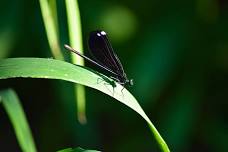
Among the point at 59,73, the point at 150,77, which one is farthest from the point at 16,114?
the point at 150,77

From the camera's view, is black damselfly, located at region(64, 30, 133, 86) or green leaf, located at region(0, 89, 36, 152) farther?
black damselfly, located at region(64, 30, 133, 86)

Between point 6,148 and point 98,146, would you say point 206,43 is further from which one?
point 6,148

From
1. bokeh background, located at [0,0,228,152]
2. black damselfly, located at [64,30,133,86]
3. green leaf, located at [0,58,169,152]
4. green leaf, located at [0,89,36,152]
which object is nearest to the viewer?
green leaf, located at [0,58,169,152]

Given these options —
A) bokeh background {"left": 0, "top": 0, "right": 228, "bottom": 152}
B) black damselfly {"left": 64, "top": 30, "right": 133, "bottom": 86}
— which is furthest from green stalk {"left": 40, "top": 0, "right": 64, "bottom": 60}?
bokeh background {"left": 0, "top": 0, "right": 228, "bottom": 152}

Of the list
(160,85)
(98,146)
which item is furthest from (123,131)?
(160,85)

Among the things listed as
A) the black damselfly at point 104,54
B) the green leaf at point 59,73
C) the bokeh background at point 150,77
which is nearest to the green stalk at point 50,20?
the black damselfly at point 104,54

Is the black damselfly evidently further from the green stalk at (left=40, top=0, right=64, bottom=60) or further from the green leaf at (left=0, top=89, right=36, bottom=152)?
the green leaf at (left=0, top=89, right=36, bottom=152)
